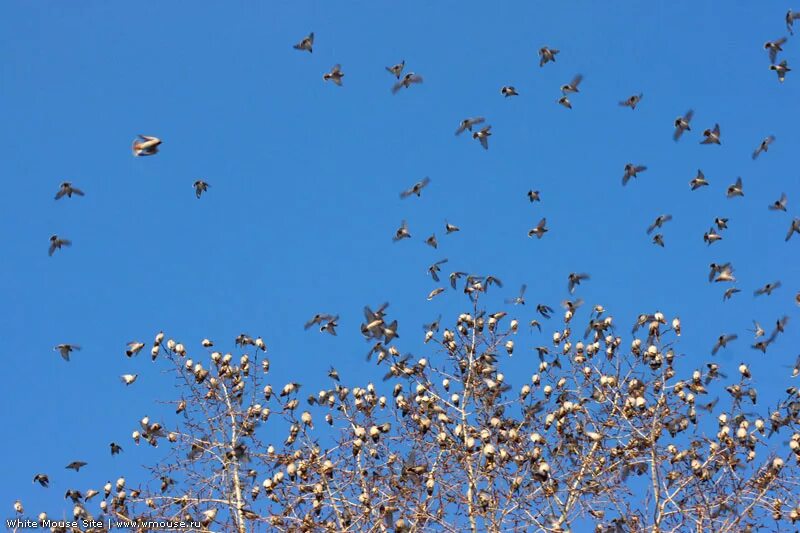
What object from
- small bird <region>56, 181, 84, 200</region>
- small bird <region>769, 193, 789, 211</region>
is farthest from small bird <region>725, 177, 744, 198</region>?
small bird <region>56, 181, 84, 200</region>

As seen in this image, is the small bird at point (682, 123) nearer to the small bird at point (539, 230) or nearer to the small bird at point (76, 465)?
the small bird at point (539, 230)

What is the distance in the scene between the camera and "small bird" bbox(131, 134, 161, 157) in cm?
1847

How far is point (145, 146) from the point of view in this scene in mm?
18609

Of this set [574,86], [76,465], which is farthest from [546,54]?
[76,465]

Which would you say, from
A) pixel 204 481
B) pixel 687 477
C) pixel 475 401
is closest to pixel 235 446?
pixel 204 481

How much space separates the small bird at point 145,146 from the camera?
1847 centimetres

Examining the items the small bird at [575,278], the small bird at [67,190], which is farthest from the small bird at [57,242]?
the small bird at [575,278]

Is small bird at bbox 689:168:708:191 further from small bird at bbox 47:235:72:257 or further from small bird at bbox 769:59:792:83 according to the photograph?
small bird at bbox 47:235:72:257

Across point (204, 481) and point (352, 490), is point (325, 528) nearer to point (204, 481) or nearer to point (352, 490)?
point (352, 490)

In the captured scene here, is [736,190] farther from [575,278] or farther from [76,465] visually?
[76,465]

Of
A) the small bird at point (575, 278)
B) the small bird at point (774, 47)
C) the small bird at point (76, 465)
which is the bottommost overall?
the small bird at point (76, 465)

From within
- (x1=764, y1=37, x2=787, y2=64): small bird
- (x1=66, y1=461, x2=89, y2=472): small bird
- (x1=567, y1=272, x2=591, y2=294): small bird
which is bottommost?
(x1=66, y1=461, x2=89, y2=472): small bird

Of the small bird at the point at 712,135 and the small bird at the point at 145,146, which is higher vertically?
the small bird at the point at 712,135

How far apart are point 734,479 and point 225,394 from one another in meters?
10.3
